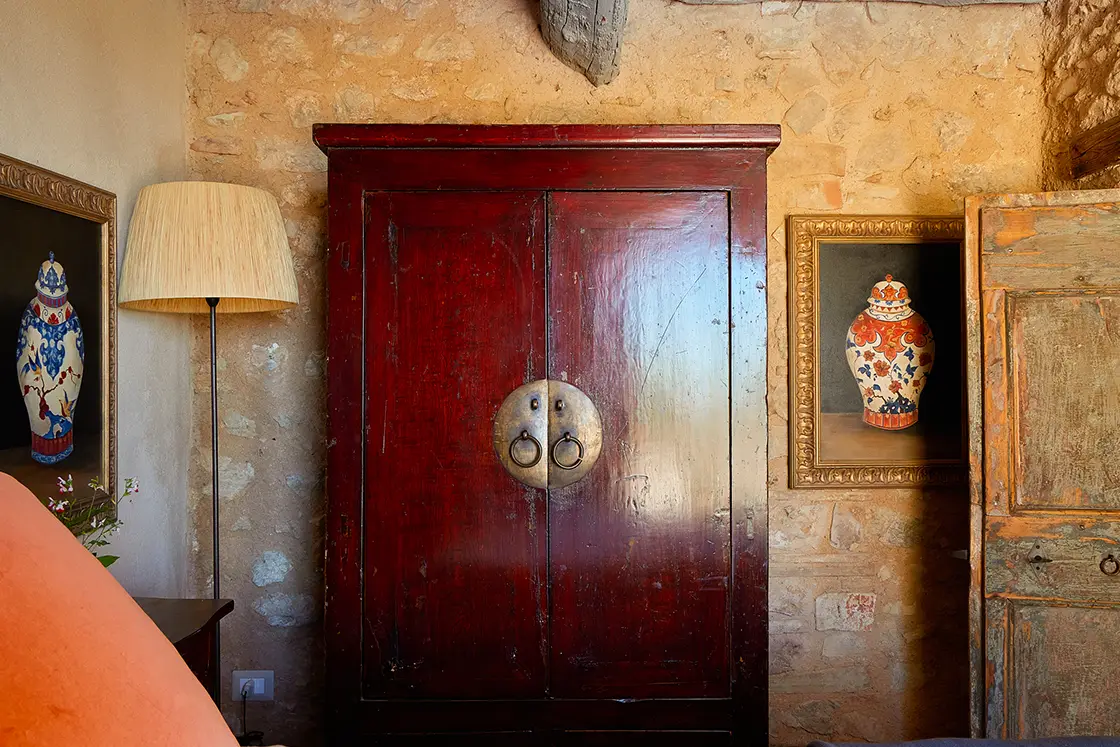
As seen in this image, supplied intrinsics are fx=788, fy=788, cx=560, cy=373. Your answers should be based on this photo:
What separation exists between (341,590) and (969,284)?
6.98 ft

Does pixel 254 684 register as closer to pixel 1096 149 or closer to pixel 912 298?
pixel 912 298

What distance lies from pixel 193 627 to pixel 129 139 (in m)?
1.59

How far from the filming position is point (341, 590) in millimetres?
2260

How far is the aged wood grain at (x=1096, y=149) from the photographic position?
251cm

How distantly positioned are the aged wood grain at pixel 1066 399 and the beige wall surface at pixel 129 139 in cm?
276

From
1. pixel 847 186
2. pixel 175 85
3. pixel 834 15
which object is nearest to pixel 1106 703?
pixel 847 186

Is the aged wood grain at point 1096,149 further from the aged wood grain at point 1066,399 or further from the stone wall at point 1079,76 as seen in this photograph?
the aged wood grain at point 1066,399

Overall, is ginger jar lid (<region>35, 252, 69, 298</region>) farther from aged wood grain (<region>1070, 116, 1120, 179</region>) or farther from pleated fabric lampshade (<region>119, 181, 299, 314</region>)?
aged wood grain (<region>1070, 116, 1120, 179</region>)

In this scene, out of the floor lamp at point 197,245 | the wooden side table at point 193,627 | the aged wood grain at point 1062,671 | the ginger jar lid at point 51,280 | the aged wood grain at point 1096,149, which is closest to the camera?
the wooden side table at point 193,627

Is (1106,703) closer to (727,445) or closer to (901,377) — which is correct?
(901,377)

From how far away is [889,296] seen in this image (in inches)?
114

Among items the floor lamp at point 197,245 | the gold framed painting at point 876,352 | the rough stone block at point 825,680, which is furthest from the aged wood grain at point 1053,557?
the floor lamp at point 197,245

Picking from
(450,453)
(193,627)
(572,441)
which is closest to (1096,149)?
(572,441)

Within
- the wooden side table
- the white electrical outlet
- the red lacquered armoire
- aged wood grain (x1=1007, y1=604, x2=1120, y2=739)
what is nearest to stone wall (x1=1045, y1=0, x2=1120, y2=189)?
the red lacquered armoire
